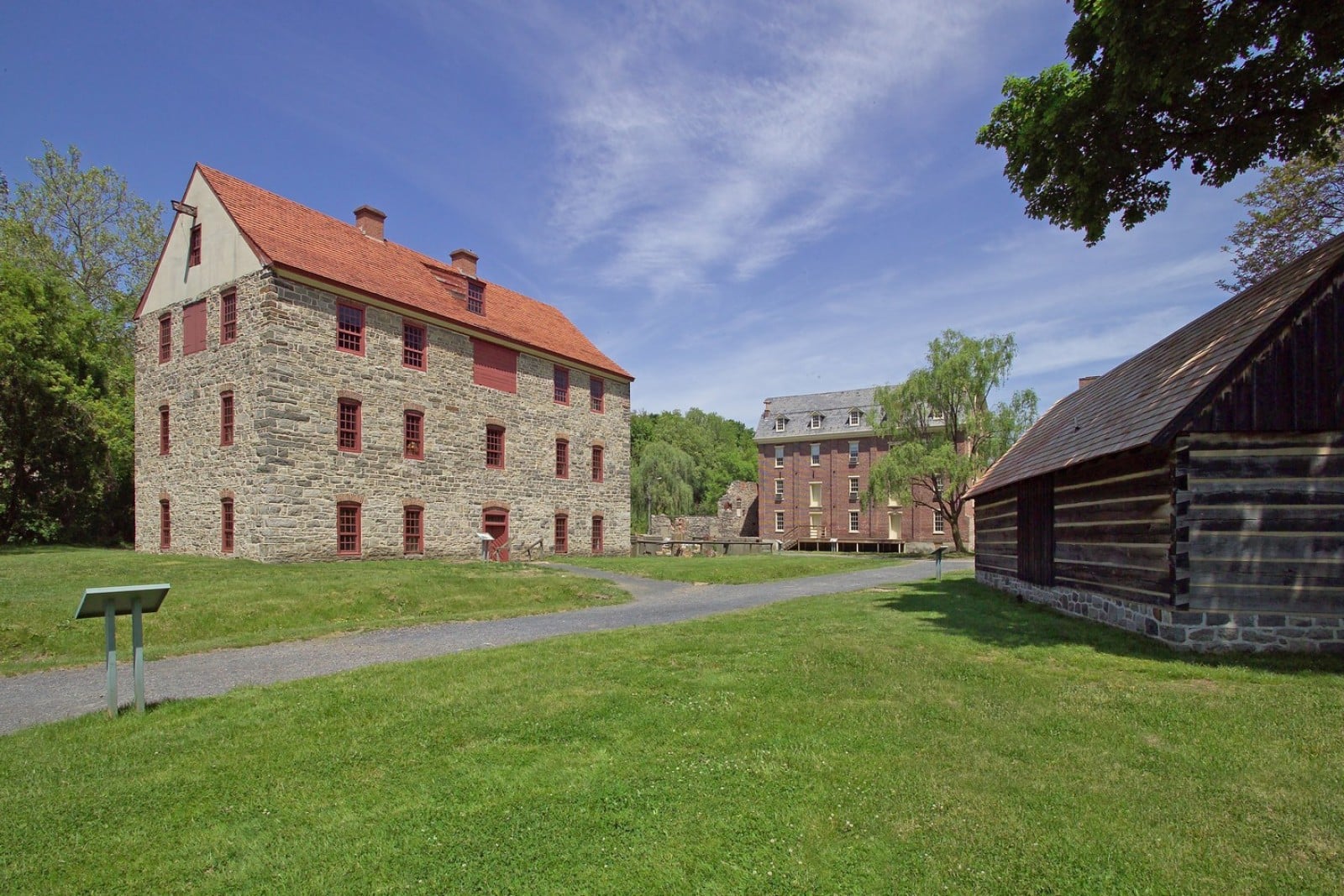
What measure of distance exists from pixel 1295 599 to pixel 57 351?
3921cm

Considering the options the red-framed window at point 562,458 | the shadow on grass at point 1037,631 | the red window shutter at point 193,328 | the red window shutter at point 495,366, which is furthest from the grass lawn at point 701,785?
the red-framed window at point 562,458

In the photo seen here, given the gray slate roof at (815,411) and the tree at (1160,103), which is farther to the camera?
the gray slate roof at (815,411)

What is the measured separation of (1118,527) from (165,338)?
28.9 m

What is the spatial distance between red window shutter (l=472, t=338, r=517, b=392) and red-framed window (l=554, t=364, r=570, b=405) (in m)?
2.61

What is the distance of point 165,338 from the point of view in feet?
81.0

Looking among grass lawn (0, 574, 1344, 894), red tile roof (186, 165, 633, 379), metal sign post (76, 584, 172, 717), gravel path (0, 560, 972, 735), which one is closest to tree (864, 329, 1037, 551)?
red tile roof (186, 165, 633, 379)

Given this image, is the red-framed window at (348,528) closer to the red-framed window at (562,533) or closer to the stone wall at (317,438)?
the stone wall at (317,438)

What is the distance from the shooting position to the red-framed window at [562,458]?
103 ft

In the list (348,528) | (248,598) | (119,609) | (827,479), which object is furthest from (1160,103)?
(827,479)

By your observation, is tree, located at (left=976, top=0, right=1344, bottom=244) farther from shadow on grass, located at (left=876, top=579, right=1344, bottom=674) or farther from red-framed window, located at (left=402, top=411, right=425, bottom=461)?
red-framed window, located at (left=402, top=411, right=425, bottom=461)

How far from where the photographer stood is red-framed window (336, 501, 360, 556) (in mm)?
22312

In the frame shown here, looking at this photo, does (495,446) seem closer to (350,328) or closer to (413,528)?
(413,528)

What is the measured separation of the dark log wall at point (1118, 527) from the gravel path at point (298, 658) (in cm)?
680

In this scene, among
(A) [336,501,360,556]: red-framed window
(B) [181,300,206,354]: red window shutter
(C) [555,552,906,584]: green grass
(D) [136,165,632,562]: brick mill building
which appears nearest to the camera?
(D) [136,165,632,562]: brick mill building
